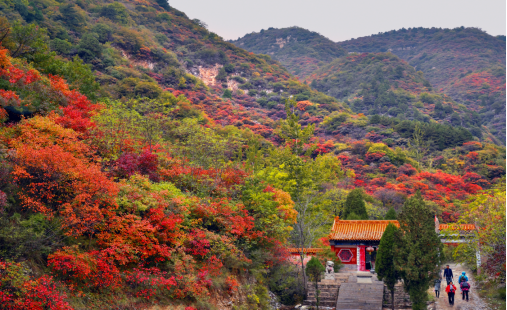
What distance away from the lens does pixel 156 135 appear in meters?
18.0

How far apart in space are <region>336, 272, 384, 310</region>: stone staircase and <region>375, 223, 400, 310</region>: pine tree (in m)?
1.28

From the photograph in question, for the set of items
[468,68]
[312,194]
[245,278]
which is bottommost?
[245,278]

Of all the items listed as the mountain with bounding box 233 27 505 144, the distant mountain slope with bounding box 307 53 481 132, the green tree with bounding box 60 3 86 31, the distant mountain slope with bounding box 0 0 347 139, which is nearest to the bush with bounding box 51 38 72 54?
the distant mountain slope with bounding box 0 0 347 139

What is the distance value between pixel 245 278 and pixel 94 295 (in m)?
7.60

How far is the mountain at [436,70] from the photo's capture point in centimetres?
8712

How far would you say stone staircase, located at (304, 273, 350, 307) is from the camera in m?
18.8

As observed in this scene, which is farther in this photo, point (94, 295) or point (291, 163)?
point (291, 163)

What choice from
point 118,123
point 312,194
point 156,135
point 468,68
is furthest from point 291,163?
point 468,68

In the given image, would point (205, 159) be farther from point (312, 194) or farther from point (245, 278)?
point (312, 194)

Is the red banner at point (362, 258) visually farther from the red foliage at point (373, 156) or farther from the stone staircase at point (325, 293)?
the red foliage at point (373, 156)

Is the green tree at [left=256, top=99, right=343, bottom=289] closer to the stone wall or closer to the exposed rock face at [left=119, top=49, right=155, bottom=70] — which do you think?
the stone wall

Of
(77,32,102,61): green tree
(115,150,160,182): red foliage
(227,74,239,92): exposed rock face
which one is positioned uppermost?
(227,74,239,92): exposed rock face

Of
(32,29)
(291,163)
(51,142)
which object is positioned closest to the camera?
(51,142)

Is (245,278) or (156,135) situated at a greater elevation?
(156,135)
